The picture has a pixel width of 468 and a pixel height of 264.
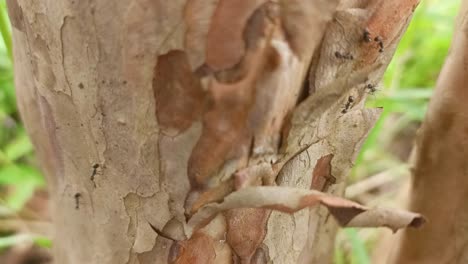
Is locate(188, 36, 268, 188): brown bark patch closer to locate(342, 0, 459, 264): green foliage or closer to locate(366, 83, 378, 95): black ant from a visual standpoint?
locate(366, 83, 378, 95): black ant

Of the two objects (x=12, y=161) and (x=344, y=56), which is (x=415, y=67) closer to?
(x=12, y=161)

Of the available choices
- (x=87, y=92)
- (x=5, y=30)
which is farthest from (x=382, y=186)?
(x=87, y=92)

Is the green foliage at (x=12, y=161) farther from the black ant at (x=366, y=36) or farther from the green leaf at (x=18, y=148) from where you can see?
the black ant at (x=366, y=36)

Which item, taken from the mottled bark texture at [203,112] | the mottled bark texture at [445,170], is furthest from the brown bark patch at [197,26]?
the mottled bark texture at [445,170]

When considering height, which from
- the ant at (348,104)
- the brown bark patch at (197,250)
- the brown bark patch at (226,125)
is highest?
the ant at (348,104)

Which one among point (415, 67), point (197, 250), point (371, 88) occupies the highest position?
point (415, 67)

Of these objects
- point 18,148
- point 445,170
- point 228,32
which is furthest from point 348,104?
point 18,148
